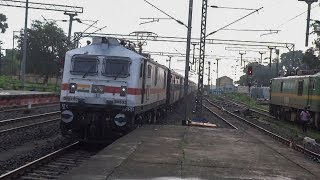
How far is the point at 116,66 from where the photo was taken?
17.1 metres

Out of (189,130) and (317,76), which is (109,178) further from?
(317,76)

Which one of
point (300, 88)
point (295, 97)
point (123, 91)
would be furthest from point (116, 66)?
point (295, 97)

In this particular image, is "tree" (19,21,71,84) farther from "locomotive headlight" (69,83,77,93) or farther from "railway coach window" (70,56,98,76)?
"locomotive headlight" (69,83,77,93)

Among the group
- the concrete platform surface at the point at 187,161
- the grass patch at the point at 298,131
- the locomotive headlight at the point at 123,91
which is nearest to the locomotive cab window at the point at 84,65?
the locomotive headlight at the point at 123,91

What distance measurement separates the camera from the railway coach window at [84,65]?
1711 cm

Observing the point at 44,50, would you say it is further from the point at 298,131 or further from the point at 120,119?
the point at 120,119

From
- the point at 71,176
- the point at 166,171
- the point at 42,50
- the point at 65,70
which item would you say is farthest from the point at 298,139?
the point at 42,50

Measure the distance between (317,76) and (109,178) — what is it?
22868mm

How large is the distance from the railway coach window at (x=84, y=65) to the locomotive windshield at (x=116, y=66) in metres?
0.37

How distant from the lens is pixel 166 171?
422 inches

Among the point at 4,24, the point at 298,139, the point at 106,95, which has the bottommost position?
the point at 298,139

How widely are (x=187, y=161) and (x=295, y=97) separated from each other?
24.2 m

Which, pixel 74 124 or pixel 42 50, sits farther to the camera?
pixel 42 50

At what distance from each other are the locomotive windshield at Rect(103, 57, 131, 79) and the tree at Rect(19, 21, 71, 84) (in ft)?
221
